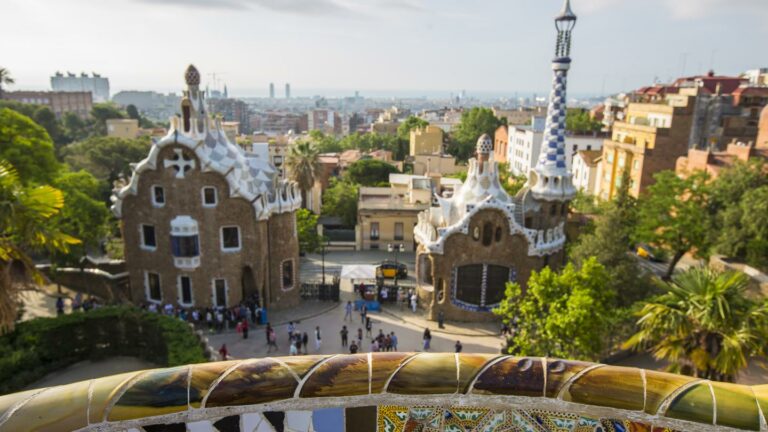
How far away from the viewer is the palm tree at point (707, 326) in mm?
13430

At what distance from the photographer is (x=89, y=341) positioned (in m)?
20.5

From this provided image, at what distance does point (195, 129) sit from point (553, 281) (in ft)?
55.6

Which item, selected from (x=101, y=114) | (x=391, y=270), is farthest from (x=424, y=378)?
(x=101, y=114)

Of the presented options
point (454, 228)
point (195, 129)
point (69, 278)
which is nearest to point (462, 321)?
point (454, 228)

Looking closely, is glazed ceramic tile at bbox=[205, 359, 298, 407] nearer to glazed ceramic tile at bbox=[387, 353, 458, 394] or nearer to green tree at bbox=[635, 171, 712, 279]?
glazed ceramic tile at bbox=[387, 353, 458, 394]

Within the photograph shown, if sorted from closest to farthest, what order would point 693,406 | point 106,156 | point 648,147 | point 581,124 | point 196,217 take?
point 693,406, point 196,217, point 648,147, point 106,156, point 581,124

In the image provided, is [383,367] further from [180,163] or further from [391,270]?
[391,270]

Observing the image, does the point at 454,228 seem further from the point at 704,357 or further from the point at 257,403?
the point at 257,403

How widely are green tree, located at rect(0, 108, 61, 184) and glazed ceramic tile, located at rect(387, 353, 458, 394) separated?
28767 millimetres

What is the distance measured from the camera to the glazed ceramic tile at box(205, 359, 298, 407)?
182 inches

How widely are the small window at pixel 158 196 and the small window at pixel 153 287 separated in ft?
12.1

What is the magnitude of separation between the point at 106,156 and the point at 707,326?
48718 mm

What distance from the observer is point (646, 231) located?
94.5 feet

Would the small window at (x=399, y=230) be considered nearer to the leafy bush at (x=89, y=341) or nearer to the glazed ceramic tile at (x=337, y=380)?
the leafy bush at (x=89, y=341)
